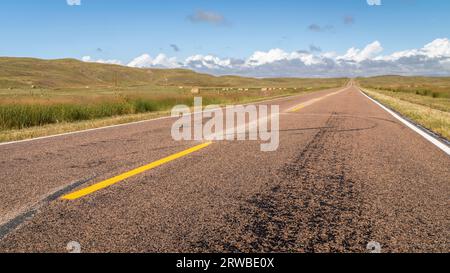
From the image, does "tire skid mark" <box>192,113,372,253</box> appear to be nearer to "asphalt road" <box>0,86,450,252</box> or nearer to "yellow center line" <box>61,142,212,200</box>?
"asphalt road" <box>0,86,450,252</box>

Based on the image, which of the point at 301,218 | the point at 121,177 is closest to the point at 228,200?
the point at 301,218

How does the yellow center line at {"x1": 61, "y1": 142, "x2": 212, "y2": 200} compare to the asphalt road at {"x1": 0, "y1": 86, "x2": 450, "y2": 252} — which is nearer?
the asphalt road at {"x1": 0, "y1": 86, "x2": 450, "y2": 252}

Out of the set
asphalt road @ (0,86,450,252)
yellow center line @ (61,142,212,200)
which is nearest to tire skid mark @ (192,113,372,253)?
asphalt road @ (0,86,450,252)

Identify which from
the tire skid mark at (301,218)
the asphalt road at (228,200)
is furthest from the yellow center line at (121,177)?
the tire skid mark at (301,218)

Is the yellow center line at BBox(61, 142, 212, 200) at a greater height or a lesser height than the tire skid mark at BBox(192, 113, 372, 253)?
greater

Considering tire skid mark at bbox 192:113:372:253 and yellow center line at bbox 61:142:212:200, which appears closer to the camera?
tire skid mark at bbox 192:113:372:253

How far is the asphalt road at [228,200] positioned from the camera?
2.87m

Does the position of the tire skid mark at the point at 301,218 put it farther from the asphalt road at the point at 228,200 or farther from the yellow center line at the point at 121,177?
the yellow center line at the point at 121,177

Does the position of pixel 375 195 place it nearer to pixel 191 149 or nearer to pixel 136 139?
pixel 191 149

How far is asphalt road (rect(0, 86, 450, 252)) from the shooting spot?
2.87 m

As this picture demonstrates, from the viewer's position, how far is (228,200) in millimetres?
3834

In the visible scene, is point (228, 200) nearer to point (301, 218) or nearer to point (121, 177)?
point (301, 218)
